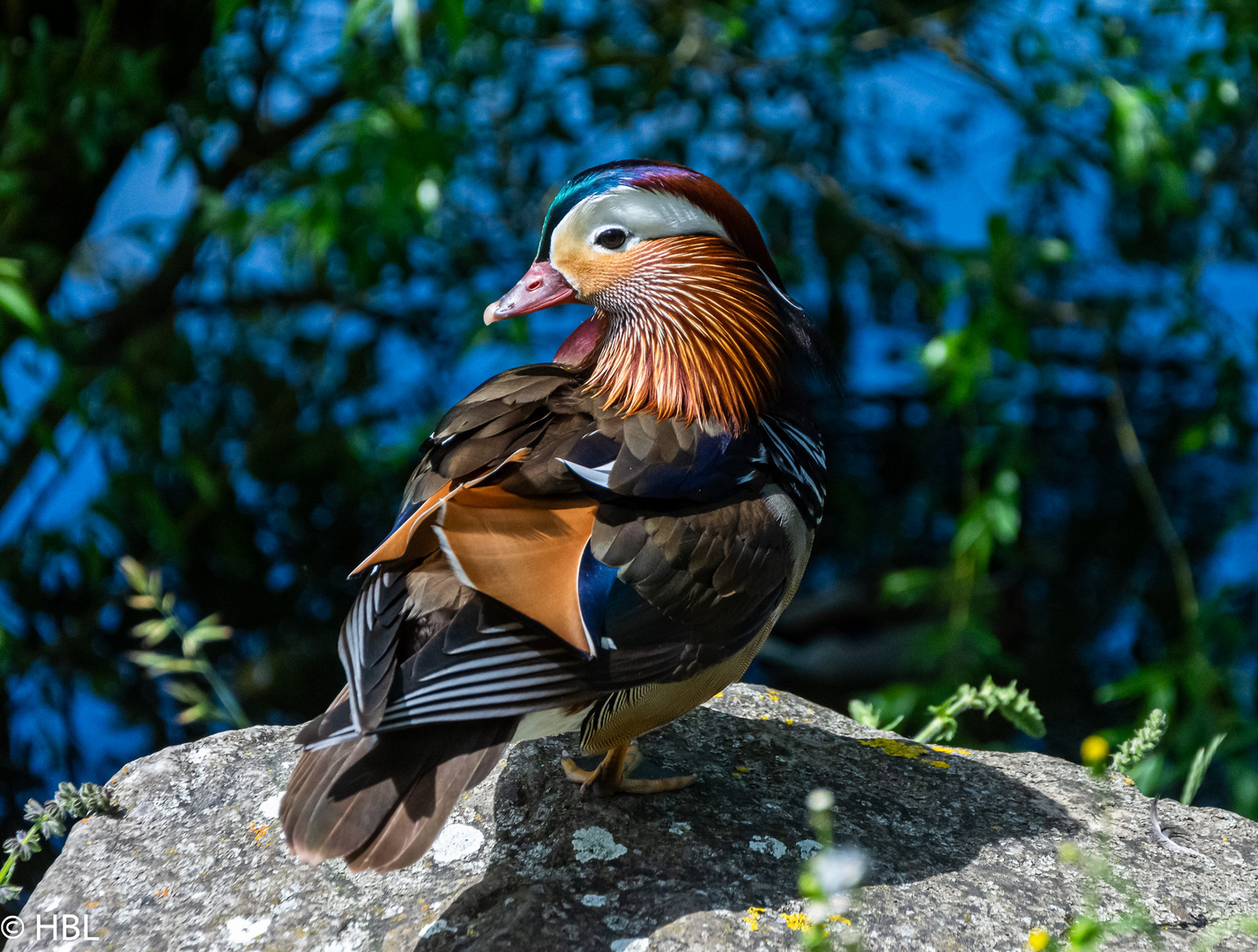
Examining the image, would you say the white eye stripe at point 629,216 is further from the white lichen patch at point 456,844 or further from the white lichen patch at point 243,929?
the white lichen patch at point 243,929

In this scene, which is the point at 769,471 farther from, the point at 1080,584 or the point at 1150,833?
the point at 1080,584

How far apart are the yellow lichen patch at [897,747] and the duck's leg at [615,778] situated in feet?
1.32

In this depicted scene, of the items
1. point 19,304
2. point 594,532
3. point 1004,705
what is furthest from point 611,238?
point 19,304

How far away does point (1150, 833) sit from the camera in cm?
179

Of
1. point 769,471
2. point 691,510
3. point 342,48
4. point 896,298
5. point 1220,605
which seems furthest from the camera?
point 896,298

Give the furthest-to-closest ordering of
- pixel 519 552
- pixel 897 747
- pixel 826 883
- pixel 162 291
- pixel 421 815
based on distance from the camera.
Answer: pixel 162 291 → pixel 897 747 → pixel 519 552 → pixel 421 815 → pixel 826 883

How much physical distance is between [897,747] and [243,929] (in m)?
1.11

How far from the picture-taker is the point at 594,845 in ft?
5.30

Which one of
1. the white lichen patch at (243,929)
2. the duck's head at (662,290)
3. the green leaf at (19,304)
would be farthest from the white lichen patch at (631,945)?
the green leaf at (19,304)

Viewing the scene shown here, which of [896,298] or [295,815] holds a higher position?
[896,298]

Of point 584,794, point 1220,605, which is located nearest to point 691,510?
point 584,794

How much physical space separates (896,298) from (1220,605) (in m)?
1.82

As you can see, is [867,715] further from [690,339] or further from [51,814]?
[51,814]

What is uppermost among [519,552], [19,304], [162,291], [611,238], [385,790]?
[611,238]
